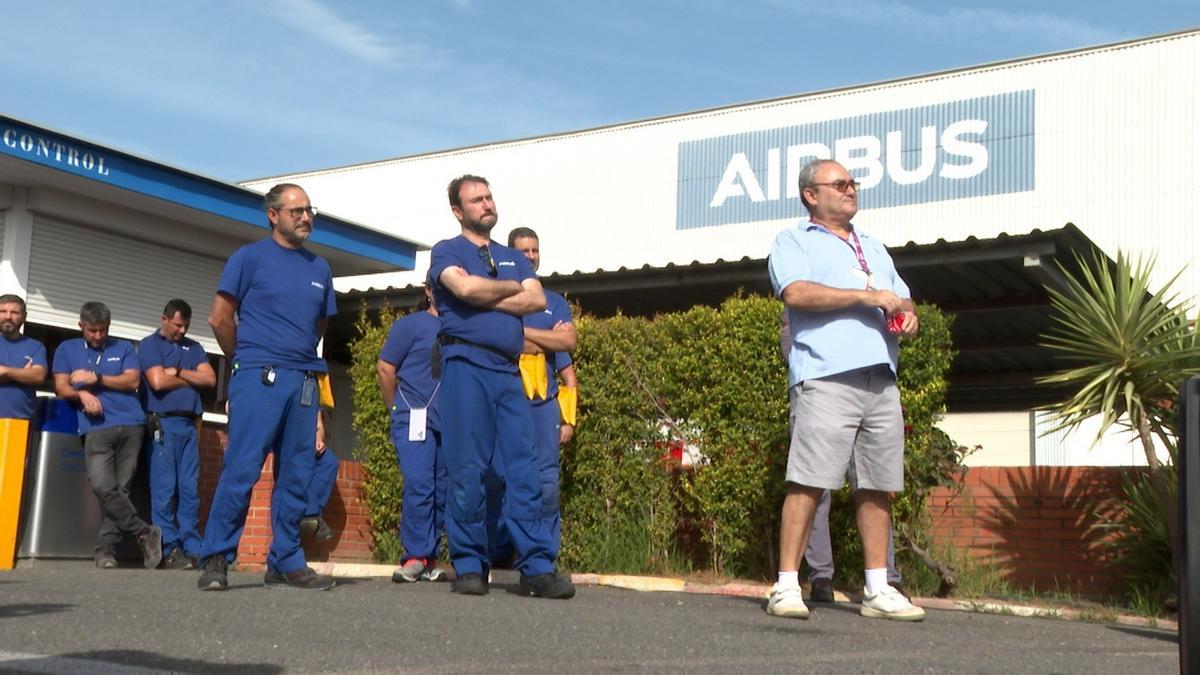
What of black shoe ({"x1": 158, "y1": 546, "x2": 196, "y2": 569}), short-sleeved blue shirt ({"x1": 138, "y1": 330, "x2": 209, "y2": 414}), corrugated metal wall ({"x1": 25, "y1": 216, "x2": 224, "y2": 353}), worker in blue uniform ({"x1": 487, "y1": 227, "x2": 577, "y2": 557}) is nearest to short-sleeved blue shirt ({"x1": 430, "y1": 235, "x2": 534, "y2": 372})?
worker in blue uniform ({"x1": 487, "y1": 227, "x2": 577, "y2": 557})

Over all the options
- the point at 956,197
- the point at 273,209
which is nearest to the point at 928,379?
the point at 273,209

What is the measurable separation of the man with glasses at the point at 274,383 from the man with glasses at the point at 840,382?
2340 mm

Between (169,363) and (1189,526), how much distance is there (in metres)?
9.01

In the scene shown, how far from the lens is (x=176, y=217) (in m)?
13.1

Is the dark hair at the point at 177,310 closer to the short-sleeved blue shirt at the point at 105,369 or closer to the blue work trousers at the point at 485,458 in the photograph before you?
the short-sleeved blue shirt at the point at 105,369

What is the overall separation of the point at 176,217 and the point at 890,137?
18.9 m

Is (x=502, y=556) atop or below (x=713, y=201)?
below

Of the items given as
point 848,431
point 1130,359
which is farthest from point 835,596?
point 1130,359

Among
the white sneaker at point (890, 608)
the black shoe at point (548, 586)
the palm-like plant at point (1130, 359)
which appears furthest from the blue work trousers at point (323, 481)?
the palm-like plant at point (1130, 359)

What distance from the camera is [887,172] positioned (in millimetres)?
28969

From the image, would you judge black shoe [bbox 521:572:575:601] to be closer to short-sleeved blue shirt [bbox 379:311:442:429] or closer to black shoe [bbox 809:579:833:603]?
black shoe [bbox 809:579:833:603]

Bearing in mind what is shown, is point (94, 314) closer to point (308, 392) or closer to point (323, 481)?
point (323, 481)

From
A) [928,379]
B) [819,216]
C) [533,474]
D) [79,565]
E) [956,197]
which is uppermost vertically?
[956,197]

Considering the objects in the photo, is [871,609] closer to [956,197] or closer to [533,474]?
[533,474]
